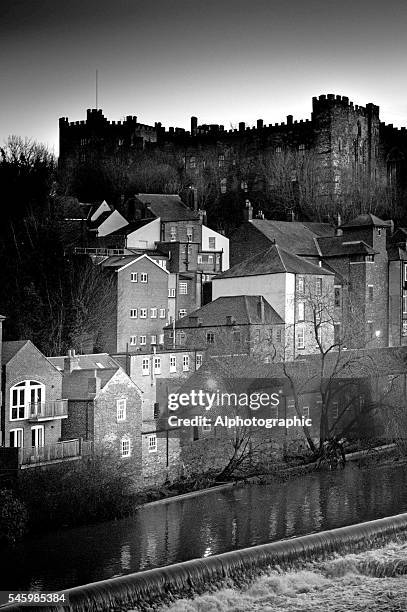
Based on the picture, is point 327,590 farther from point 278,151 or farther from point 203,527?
point 278,151

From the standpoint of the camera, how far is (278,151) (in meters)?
64.6

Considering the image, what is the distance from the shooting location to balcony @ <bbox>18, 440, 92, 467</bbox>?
27.4 meters

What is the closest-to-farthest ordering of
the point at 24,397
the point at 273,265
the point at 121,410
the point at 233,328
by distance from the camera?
the point at 24,397
the point at 121,410
the point at 233,328
the point at 273,265

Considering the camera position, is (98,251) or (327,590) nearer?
(327,590)

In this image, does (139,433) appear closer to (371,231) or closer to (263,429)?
(263,429)

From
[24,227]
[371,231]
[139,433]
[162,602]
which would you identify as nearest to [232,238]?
[371,231]

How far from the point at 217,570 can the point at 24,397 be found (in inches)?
375

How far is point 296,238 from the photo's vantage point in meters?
50.5

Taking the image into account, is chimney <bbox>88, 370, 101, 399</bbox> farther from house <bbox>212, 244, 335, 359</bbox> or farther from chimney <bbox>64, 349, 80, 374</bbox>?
house <bbox>212, 244, 335, 359</bbox>

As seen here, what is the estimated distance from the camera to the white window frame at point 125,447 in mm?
30109

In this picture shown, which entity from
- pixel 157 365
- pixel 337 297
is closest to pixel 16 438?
pixel 157 365

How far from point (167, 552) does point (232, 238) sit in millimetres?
30024

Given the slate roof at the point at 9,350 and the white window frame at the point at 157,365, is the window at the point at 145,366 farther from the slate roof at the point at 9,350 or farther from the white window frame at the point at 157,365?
the slate roof at the point at 9,350

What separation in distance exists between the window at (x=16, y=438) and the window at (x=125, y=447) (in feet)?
9.84
